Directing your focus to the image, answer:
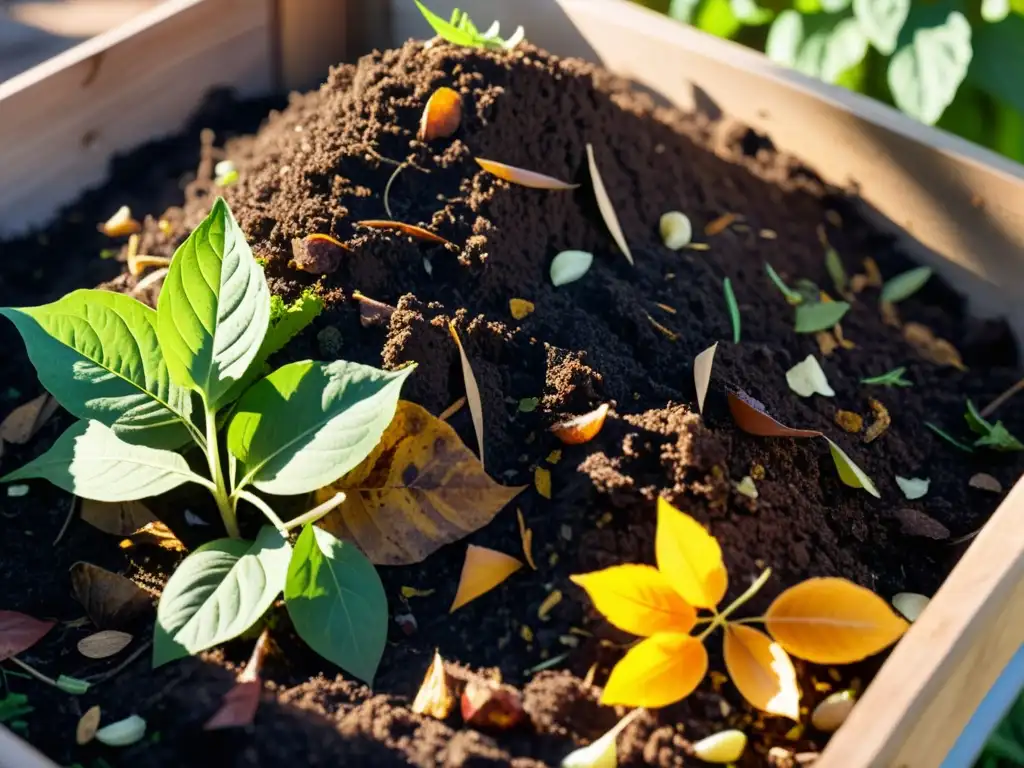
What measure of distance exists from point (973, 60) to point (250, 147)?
35.9 inches

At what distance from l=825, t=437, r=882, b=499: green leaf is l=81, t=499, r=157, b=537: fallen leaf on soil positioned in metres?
0.52

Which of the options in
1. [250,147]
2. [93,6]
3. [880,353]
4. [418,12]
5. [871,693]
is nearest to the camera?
[871,693]

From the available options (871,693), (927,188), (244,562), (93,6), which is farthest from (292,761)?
(93,6)

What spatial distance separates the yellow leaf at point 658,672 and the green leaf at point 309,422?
0.21m

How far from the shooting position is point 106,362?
72cm

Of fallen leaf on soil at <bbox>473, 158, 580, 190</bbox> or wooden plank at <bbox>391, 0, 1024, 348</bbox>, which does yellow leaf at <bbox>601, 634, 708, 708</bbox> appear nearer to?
fallen leaf on soil at <bbox>473, 158, 580, 190</bbox>

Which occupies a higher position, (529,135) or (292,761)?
(529,135)

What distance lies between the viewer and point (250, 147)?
1137 mm

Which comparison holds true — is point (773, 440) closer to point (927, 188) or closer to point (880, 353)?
point (880, 353)

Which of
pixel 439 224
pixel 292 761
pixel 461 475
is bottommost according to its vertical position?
pixel 292 761

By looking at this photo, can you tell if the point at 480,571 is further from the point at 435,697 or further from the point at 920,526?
the point at 920,526

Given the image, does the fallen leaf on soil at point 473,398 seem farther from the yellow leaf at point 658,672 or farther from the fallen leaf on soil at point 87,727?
the fallen leaf on soil at point 87,727

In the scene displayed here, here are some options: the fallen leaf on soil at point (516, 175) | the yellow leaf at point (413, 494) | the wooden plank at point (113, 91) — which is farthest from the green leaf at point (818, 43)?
the yellow leaf at point (413, 494)

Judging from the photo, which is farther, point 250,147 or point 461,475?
point 250,147
